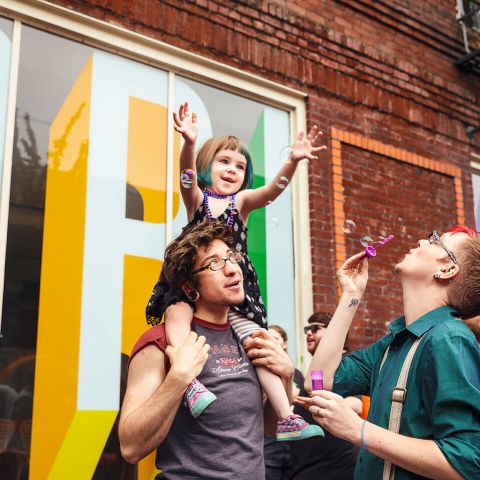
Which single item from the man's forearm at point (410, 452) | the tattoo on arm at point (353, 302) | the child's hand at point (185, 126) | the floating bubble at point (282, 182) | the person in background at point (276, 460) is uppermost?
the child's hand at point (185, 126)

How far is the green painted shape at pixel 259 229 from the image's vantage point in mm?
5414

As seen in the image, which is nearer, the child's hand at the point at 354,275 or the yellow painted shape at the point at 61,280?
the child's hand at the point at 354,275

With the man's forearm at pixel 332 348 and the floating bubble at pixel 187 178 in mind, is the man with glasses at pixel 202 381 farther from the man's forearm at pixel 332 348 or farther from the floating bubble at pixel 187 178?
the floating bubble at pixel 187 178

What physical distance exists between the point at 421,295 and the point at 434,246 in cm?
21

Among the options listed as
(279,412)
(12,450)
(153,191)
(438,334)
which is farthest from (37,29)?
(438,334)

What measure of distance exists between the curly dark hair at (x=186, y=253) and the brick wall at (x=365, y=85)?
3016mm

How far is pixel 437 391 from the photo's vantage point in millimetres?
2025

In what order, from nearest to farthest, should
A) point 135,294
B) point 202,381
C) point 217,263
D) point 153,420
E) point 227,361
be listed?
point 153,420 < point 202,381 < point 227,361 < point 217,263 < point 135,294

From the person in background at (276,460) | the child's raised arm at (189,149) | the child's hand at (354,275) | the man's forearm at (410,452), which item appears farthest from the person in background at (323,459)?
the man's forearm at (410,452)

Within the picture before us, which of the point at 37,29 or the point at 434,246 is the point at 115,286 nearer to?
the point at 37,29

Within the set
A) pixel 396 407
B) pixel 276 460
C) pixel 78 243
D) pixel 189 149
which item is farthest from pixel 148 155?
pixel 396 407

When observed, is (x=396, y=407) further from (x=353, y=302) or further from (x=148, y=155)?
(x=148, y=155)

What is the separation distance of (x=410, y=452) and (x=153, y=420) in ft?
2.89

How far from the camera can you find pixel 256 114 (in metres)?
5.88
